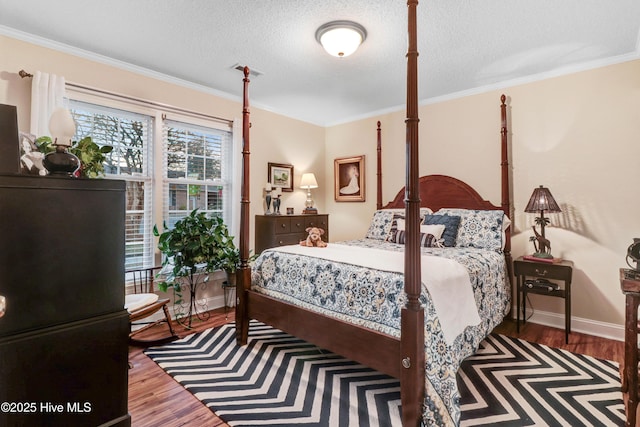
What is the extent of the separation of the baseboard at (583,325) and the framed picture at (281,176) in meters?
3.12

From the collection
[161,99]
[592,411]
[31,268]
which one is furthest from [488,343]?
[161,99]

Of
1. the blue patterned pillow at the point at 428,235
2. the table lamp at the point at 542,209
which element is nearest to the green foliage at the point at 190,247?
the blue patterned pillow at the point at 428,235

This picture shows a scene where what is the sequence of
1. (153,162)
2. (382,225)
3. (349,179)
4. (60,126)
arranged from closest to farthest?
1. (60,126)
2. (153,162)
3. (382,225)
4. (349,179)

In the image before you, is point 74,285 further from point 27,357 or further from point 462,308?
point 462,308

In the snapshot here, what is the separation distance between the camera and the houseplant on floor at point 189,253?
10.2 ft

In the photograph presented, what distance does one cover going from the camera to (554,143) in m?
3.12

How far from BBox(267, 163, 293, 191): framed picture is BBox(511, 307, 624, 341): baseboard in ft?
10.2

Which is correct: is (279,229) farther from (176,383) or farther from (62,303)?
(62,303)

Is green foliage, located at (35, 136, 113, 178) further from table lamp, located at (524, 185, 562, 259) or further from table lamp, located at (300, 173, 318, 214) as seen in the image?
table lamp, located at (524, 185, 562, 259)

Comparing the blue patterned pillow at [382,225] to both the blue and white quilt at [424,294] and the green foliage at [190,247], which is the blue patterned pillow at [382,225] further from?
the green foliage at [190,247]

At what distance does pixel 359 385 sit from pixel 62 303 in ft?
5.63

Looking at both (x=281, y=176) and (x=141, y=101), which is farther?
(x=281, y=176)

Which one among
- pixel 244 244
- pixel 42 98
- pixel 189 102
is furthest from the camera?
pixel 189 102

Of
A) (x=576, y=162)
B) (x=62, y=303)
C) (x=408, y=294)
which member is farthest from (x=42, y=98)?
(x=576, y=162)
